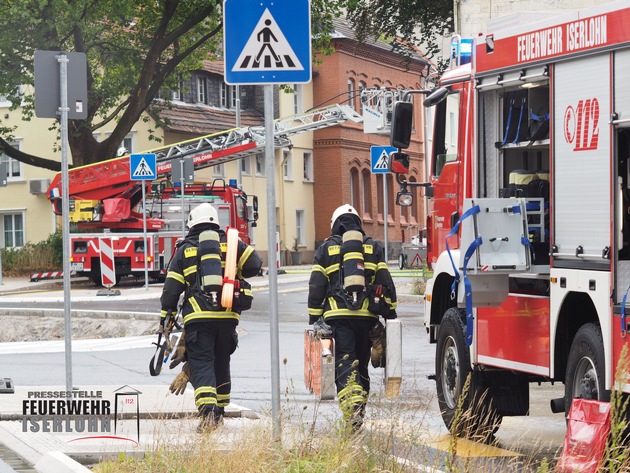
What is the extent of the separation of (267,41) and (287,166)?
167 feet

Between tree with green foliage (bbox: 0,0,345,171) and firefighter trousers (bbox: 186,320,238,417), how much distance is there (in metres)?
28.1

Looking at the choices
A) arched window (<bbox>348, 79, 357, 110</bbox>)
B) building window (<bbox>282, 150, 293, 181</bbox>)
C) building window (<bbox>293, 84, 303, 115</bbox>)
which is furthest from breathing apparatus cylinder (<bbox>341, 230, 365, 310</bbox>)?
arched window (<bbox>348, 79, 357, 110</bbox>)

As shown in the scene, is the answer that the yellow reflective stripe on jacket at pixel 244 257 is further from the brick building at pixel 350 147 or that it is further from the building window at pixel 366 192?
the building window at pixel 366 192

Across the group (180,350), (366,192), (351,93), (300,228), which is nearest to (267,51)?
(180,350)

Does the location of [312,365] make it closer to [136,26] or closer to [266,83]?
[266,83]

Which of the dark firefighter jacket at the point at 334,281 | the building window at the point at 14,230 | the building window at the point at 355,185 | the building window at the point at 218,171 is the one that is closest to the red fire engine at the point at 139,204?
the building window at the point at 14,230

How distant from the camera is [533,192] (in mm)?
10055

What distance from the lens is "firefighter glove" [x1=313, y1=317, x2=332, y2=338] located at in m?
10.2

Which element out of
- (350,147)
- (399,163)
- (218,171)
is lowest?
(399,163)

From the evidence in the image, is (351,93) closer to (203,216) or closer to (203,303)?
(203,216)

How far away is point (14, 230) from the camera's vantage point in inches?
2000

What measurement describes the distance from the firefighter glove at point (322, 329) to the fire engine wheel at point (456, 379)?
47.9 inches

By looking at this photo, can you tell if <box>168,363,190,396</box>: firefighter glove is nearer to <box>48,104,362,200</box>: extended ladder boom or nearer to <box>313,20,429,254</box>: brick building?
<box>48,104,362,200</box>: extended ladder boom

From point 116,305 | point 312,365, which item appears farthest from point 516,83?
point 116,305
